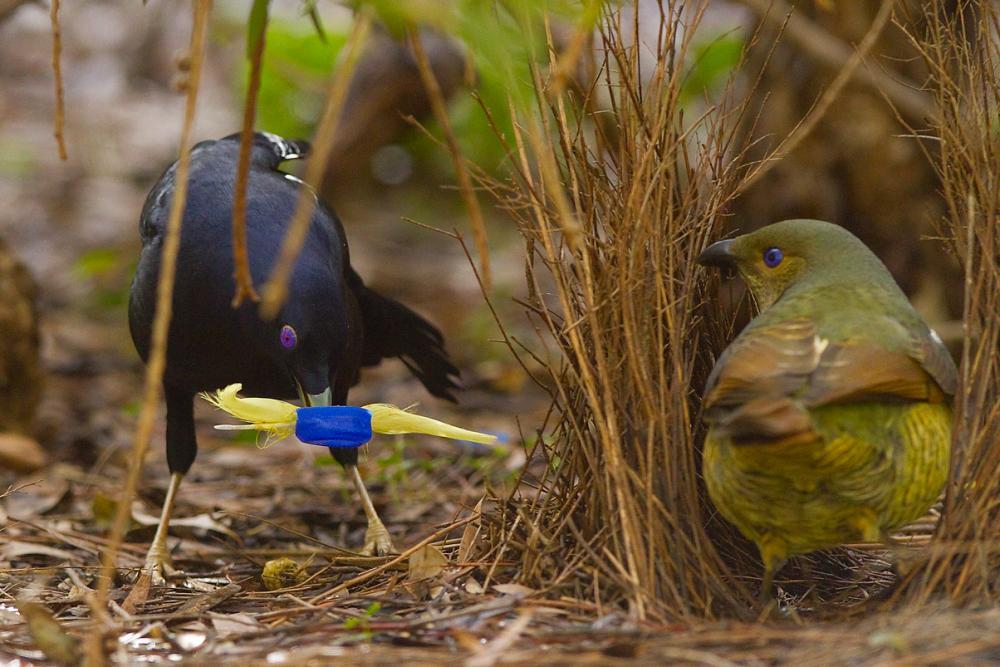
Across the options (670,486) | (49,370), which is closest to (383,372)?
(49,370)

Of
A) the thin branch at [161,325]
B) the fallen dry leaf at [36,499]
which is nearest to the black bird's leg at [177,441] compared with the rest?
the fallen dry leaf at [36,499]

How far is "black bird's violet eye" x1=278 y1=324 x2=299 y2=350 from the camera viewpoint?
3666mm

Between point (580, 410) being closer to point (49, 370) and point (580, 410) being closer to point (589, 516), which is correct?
point (589, 516)

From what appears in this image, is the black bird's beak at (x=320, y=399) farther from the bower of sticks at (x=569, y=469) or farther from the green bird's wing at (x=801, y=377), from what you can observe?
the green bird's wing at (x=801, y=377)

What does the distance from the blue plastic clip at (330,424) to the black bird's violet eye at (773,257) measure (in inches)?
46.2

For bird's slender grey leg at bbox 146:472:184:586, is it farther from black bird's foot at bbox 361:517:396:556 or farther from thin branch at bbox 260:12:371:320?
thin branch at bbox 260:12:371:320

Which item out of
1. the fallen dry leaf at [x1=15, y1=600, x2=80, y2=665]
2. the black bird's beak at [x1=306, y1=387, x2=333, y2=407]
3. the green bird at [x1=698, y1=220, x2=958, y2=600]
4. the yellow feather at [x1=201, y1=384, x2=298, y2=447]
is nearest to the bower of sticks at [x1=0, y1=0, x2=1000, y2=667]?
the fallen dry leaf at [x1=15, y1=600, x2=80, y2=665]

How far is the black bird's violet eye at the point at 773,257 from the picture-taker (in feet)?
9.98

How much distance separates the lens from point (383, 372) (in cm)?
751

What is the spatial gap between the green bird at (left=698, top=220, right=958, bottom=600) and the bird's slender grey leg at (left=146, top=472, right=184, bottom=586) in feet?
6.19

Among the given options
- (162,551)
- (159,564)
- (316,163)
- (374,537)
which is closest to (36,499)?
(162,551)

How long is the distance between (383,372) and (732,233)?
4.39 m

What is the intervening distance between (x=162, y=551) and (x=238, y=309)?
2.92 ft

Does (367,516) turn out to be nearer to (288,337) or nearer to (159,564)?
(159,564)
